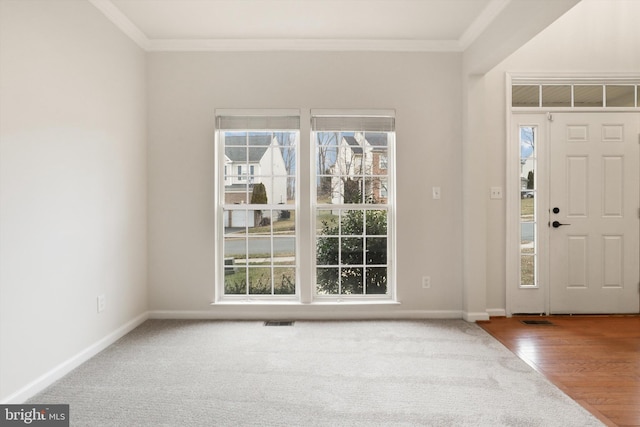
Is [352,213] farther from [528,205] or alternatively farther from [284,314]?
[528,205]

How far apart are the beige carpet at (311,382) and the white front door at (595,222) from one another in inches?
58.5

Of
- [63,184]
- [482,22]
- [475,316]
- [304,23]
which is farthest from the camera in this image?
[475,316]

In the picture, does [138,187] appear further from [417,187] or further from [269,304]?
[417,187]

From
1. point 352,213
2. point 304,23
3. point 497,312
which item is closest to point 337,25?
point 304,23

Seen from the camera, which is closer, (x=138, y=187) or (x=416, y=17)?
(x=416, y=17)

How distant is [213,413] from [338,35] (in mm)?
3407

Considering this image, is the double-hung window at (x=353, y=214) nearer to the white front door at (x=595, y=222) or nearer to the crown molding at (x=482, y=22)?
the crown molding at (x=482, y=22)

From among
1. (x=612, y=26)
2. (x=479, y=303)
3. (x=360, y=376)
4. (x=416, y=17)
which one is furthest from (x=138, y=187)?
(x=612, y=26)

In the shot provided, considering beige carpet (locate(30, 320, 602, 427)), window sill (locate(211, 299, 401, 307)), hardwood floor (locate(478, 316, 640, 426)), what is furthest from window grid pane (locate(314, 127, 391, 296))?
hardwood floor (locate(478, 316, 640, 426))

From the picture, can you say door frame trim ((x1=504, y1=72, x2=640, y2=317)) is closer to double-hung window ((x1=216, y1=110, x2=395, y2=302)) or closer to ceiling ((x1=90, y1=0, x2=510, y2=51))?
ceiling ((x1=90, y1=0, x2=510, y2=51))

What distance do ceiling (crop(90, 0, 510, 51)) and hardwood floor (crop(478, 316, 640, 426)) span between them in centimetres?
279

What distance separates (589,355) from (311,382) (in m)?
2.22

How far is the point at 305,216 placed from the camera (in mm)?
4020

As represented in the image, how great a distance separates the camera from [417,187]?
13.2 ft
